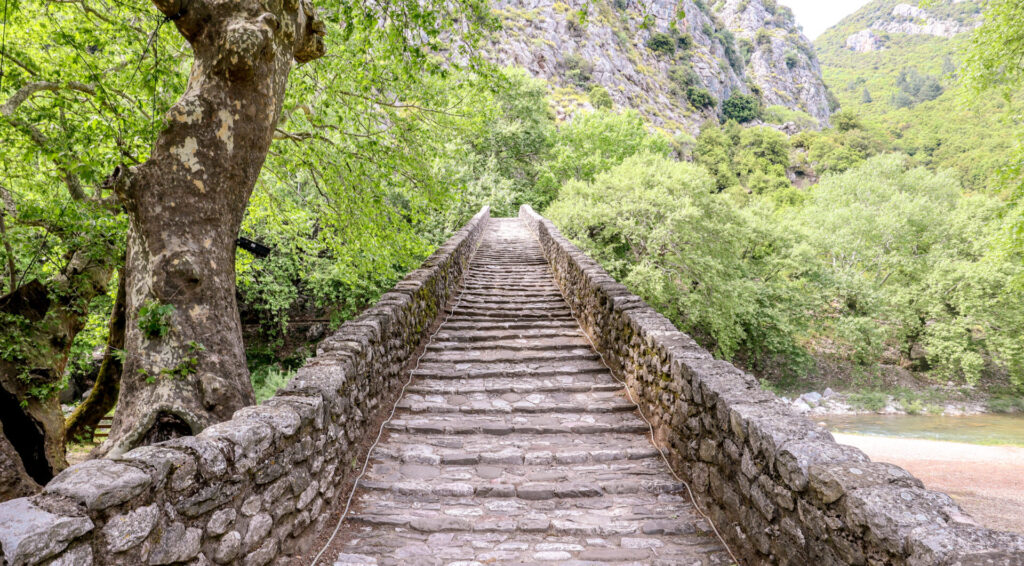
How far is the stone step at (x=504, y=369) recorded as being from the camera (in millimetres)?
5629

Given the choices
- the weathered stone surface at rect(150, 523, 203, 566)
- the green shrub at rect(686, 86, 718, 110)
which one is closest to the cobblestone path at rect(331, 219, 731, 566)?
the weathered stone surface at rect(150, 523, 203, 566)

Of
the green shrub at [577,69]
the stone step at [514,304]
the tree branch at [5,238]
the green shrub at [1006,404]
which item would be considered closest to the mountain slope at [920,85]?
the stone step at [514,304]

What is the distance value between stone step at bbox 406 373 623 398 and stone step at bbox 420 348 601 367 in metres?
0.48

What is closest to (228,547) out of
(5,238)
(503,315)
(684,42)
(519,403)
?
(519,403)

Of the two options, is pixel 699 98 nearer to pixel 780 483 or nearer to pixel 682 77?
pixel 682 77

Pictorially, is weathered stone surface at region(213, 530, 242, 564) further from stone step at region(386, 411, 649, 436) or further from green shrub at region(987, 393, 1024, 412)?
green shrub at region(987, 393, 1024, 412)

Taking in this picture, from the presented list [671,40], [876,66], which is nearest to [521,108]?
[671,40]

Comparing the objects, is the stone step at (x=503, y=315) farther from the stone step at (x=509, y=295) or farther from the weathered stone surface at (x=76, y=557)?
the weathered stone surface at (x=76, y=557)

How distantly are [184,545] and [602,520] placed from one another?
2.55m

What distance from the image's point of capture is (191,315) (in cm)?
341

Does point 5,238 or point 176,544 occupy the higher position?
point 5,238

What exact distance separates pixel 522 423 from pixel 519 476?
32.7 inches

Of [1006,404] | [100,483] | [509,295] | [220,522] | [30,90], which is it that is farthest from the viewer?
[1006,404]

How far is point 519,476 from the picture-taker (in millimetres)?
3748
